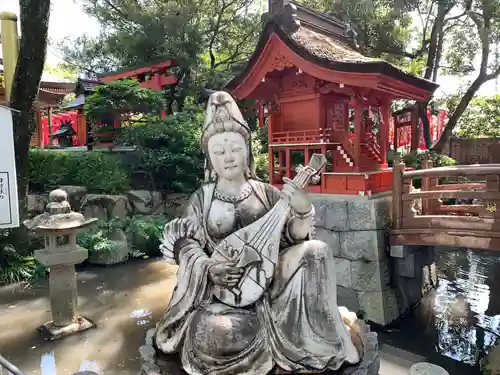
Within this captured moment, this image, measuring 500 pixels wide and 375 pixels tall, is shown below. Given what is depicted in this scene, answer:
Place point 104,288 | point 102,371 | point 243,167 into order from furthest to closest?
point 104,288 < point 102,371 < point 243,167

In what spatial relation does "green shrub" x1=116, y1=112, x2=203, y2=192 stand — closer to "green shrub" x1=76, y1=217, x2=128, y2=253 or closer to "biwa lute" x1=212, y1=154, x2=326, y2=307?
"green shrub" x1=76, y1=217, x2=128, y2=253

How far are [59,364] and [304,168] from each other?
4.05 metres

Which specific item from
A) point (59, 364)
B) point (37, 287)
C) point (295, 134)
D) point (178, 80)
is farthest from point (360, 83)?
point (178, 80)

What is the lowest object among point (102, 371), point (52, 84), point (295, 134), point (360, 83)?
point (102, 371)

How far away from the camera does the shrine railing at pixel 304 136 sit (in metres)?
7.44

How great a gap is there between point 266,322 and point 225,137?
132 centimetres

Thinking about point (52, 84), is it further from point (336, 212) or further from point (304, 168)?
point (304, 168)

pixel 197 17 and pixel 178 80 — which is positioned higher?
pixel 197 17

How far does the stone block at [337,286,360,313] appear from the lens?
6660mm

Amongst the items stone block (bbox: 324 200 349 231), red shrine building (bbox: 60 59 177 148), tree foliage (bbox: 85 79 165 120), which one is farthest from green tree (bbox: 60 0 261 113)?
stone block (bbox: 324 200 349 231)

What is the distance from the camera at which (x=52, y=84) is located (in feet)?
43.2

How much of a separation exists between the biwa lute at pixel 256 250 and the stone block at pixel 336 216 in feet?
14.6

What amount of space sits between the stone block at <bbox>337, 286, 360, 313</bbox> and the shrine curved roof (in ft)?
12.1

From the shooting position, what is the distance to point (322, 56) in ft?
21.6
